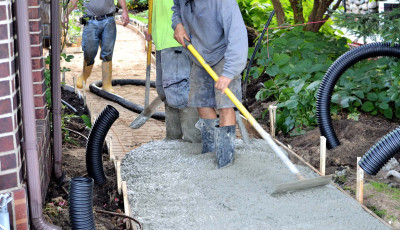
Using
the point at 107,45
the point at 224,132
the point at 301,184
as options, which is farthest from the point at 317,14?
the point at 301,184

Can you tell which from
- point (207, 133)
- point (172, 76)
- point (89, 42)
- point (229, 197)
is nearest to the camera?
point (229, 197)

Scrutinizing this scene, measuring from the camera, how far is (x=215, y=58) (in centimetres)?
505

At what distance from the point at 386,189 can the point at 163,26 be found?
252 cm

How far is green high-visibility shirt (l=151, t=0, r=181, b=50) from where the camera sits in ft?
18.8

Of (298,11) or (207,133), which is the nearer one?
(207,133)

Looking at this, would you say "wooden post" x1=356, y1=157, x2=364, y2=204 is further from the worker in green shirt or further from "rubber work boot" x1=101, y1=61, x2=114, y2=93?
"rubber work boot" x1=101, y1=61, x2=114, y2=93

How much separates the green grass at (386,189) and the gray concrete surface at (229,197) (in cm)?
34

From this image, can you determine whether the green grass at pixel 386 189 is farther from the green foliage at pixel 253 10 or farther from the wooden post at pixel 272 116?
the green foliage at pixel 253 10

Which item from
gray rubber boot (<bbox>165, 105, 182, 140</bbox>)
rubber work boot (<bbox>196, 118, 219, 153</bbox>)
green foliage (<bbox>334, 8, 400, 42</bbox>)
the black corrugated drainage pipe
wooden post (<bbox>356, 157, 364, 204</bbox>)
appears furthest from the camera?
gray rubber boot (<bbox>165, 105, 182, 140</bbox>)

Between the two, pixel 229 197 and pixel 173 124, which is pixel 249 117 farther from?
pixel 173 124

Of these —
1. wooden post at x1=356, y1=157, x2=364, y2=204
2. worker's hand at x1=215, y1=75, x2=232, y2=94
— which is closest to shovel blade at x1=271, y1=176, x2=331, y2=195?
wooden post at x1=356, y1=157, x2=364, y2=204

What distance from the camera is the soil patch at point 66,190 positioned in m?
3.93

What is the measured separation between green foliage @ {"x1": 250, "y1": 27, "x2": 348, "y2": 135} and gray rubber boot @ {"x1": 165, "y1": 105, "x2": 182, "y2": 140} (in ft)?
3.50

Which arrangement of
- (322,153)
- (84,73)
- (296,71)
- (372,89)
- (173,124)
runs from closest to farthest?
(322,153)
(173,124)
(372,89)
(296,71)
(84,73)
